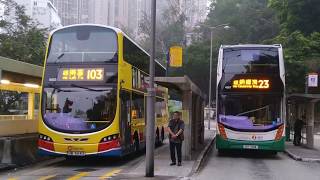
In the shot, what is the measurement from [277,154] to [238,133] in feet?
12.2

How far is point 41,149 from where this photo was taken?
16.2m

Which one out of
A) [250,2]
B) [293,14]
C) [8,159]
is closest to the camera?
[8,159]

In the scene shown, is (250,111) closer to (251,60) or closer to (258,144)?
(258,144)

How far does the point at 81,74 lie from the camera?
16359mm

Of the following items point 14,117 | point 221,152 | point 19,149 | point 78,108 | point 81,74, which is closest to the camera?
point 78,108

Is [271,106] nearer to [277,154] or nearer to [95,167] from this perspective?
[277,154]

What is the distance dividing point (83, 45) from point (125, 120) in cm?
264

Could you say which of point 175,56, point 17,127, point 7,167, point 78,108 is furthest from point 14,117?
point 175,56

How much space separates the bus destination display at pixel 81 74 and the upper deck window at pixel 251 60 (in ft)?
18.3

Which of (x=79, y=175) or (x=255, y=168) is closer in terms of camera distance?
(x=79, y=175)

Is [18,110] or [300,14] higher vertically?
[300,14]

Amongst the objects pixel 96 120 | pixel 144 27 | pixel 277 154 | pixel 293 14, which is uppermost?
pixel 144 27

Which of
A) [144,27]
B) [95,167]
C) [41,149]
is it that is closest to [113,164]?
[95,167]

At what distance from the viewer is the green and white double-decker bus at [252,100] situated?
19656 mm
